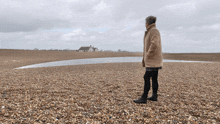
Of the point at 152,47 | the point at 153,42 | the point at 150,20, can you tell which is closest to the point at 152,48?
the point at 152,47

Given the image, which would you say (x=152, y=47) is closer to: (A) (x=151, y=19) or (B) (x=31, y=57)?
(A) (x=151, y=19)

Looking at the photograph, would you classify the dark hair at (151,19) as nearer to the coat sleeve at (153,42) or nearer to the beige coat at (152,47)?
the beige coat at (152,47)

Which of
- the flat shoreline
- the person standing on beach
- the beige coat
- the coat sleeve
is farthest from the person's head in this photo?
the flat shoreline

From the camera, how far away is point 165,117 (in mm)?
4641

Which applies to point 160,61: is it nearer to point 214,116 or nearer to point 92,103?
point 214,116

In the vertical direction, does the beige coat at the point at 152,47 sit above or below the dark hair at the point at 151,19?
below

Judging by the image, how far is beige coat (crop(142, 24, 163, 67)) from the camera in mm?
4719

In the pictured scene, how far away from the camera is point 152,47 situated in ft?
15.4

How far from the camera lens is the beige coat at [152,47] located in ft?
15.5

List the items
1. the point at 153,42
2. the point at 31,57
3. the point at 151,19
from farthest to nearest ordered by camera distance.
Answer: the point at 31,57, the point at 151,19, the point at 153,42

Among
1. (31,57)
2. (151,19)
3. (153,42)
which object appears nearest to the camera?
(153,42)

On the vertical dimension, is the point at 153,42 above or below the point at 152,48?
above

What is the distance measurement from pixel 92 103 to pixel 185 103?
3.89 meters

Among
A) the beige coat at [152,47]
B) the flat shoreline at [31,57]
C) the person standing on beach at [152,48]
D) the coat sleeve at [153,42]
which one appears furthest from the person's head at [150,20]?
the flat shoreline at [31,57]
